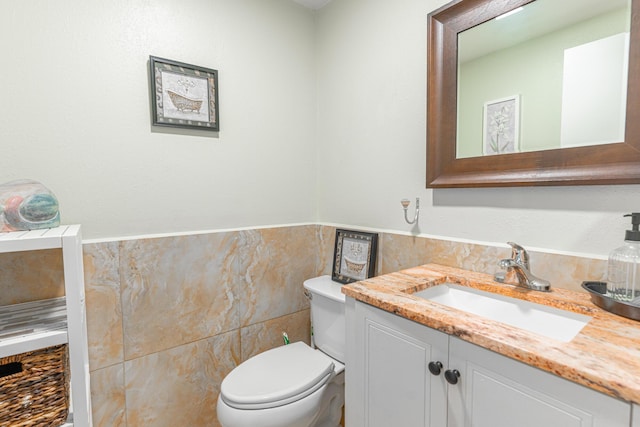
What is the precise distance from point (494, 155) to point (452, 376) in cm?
77

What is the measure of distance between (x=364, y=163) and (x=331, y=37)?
777 millimetres

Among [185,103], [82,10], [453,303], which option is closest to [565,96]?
[453,303]

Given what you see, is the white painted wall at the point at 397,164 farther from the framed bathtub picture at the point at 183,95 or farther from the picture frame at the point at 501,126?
the framed bathtub picture at the point at 183,95

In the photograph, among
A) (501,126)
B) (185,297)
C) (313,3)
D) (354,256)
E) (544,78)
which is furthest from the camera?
(313,3)

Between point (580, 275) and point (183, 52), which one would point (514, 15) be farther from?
point (183, 52)

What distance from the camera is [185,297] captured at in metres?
1.46

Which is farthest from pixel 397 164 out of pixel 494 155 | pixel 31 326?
pixel 31 326

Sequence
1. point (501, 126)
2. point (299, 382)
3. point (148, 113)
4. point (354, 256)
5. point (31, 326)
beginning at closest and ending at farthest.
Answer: point (31, 326) → point (501, 126) → point (299, 382) → point (148, 113) → point (354, 256)

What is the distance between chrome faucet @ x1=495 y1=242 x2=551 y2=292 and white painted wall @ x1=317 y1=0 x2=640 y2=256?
10 cm

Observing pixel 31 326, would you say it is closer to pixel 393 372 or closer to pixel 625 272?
pixel 393 372

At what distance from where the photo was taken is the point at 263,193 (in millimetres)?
1703

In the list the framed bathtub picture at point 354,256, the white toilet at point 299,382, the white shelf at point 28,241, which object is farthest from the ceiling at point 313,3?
the white shelf at point 28,241

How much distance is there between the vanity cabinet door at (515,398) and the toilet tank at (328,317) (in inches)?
27.9

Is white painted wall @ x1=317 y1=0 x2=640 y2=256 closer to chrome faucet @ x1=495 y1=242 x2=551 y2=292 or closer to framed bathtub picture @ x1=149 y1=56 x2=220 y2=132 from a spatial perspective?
chrome faucet @ x1=495 y1=242 x2=551 y2=292
